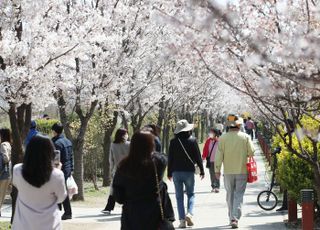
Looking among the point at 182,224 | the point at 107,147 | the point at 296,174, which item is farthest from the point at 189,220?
the point at 107,147

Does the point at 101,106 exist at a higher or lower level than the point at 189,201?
higher

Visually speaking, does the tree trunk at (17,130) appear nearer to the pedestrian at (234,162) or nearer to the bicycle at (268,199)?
the pedestrian at (234,162)

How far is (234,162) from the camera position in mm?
11242

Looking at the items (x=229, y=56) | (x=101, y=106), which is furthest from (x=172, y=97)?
(x=229, y=56)

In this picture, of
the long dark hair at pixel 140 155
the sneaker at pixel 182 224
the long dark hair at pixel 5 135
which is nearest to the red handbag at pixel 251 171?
the sneaker at pixel 182 224

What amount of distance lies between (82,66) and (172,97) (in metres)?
10.1

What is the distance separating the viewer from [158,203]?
22.5ft

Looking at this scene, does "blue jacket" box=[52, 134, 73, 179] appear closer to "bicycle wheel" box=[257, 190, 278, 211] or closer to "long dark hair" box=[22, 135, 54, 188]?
"bicycle wheel" box=[257, 190, 278, 211]

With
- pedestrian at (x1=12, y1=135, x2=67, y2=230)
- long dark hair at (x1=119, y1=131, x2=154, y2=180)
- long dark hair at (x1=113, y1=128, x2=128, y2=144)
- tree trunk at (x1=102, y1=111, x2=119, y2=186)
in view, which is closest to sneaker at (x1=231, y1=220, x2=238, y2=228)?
long dark hair at (x1=113, y1=128, x2=128, y2=144)

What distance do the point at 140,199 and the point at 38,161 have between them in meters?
1.05

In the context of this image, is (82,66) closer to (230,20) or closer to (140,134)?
(140,134)

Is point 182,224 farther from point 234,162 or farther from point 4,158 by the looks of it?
point 4,158

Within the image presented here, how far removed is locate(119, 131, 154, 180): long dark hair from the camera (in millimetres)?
6766

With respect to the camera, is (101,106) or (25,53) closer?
(25,53)
